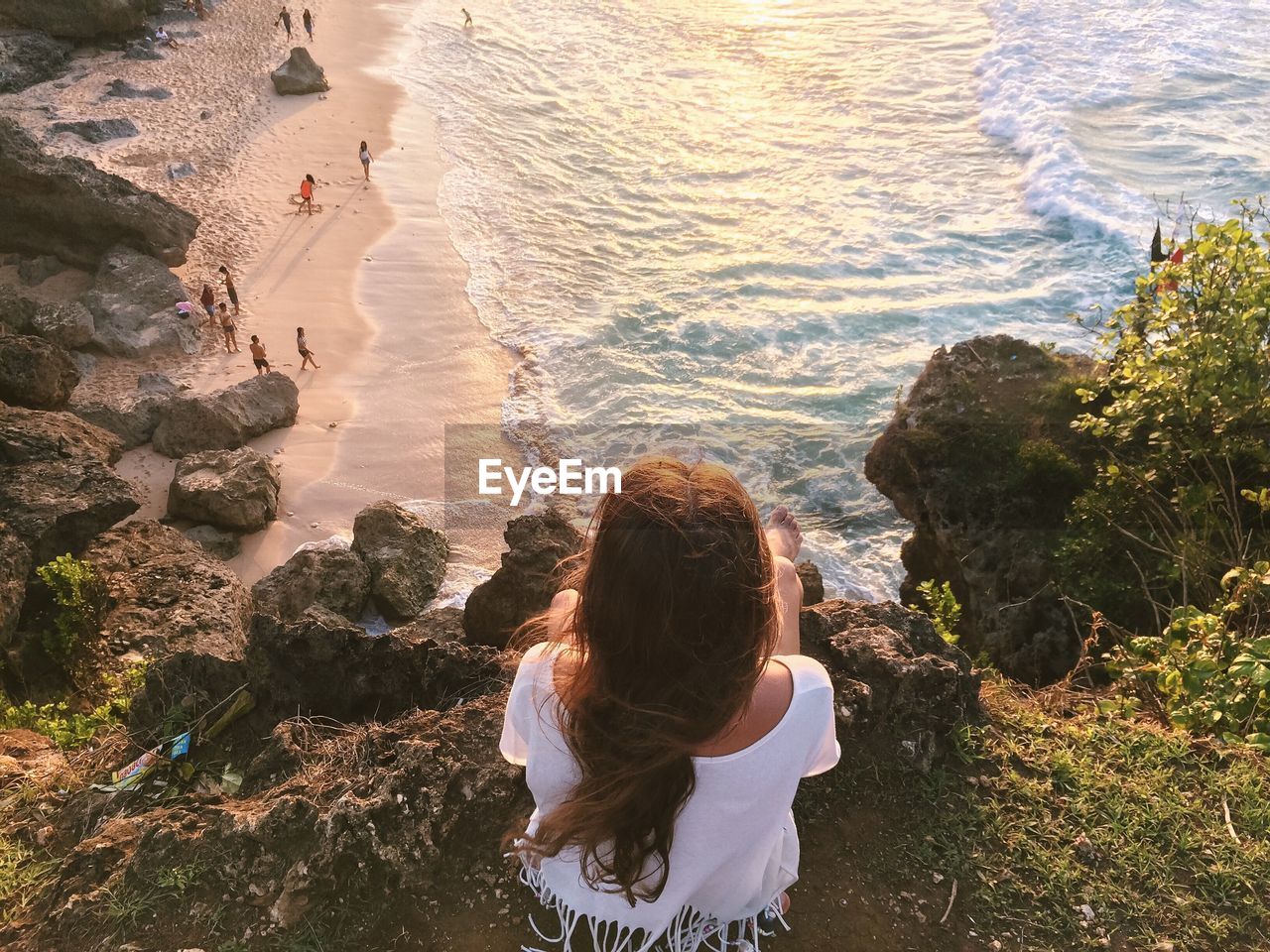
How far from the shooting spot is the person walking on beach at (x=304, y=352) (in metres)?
12.6

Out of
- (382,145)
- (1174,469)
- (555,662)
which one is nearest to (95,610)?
(555,662)

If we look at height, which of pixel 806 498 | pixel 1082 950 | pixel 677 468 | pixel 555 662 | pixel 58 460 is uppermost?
pixel 677 468

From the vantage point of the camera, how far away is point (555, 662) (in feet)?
8.13

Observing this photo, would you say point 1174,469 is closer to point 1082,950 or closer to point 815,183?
point 1082,950

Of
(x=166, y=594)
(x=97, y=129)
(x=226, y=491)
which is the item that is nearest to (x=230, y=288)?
(x=226, y=491)

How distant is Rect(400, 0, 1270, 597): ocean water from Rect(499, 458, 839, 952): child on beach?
7177 millimetres

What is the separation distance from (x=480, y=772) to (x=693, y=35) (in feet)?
86.3

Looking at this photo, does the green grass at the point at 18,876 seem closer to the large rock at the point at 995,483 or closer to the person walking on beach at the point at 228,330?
the large rock at the point at 995,483

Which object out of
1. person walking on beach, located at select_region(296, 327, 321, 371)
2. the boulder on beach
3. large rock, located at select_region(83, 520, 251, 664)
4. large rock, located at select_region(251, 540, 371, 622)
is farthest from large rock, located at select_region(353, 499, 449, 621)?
the boulder on beach

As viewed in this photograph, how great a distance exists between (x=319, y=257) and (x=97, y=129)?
783 cm

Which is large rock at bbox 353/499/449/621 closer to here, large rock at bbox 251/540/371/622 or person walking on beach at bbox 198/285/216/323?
large rock at bbox 251/540/371/622

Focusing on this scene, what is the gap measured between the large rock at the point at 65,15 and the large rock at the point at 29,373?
17.3m

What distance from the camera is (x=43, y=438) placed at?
8109mm

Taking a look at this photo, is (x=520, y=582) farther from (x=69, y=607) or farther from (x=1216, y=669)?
(x=1216, y=669)
